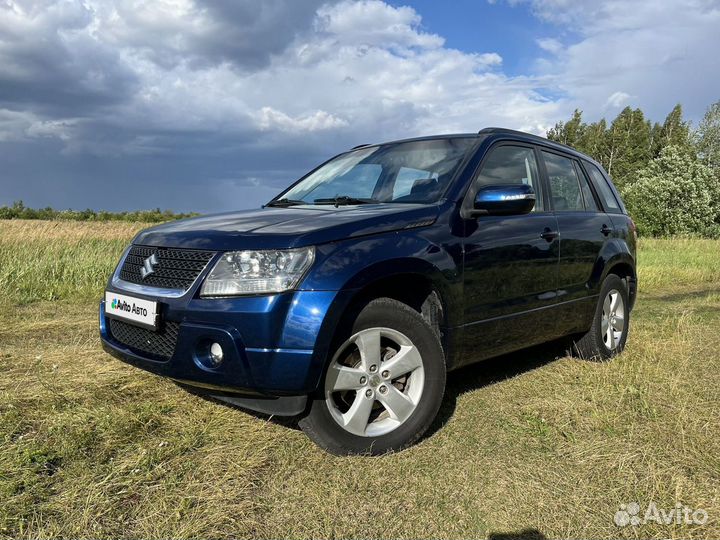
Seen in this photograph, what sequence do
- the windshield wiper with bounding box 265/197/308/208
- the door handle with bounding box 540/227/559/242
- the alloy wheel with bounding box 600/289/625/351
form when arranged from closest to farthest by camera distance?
1. the door handle with bounding box 540/227/559/242
2. the windshield wiper with bounding box 265/197/308/208
3. the alloy wheel with bounding box 600/289/625/351

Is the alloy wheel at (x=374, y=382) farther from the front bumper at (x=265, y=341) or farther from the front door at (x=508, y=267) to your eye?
the front door at (x=508, y=267)

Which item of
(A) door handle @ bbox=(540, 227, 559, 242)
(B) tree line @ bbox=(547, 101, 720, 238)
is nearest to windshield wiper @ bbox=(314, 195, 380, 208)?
(A) door handle @ bbox=(540, 227, 559, 242)

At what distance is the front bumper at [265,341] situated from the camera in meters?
2.47

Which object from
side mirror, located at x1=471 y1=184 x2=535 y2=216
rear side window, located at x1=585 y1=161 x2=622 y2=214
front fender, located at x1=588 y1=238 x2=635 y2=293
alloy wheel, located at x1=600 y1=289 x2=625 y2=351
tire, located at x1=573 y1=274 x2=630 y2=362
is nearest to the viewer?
side mirror, located at x1=471 y1=184 x2=535 y2=216

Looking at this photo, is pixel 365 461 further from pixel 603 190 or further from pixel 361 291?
pixel 603 190

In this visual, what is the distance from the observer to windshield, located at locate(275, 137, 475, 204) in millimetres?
3445

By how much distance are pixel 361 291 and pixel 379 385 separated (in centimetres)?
50

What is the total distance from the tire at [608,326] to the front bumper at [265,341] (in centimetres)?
284

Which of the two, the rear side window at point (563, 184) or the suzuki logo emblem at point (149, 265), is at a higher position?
the rear side window at point (563, 184)

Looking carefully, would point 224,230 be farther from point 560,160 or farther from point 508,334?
point 560,160

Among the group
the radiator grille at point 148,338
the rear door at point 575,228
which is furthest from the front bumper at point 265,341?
the rear door at point 575,228

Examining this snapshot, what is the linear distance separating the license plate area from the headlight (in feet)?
1.13

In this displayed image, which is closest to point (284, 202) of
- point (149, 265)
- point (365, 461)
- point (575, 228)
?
point (149, 265)

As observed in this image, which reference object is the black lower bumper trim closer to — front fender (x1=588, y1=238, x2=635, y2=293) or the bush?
front fender (x1=588, y1=238, x2=635, y2=293)
